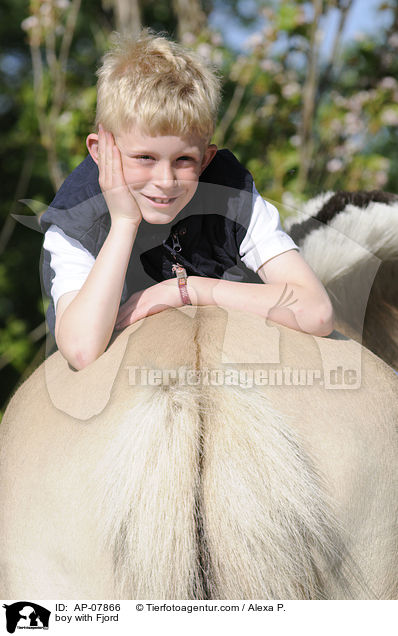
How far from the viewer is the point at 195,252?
2.83 feet

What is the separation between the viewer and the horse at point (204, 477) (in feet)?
1.92

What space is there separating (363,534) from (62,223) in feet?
1.88

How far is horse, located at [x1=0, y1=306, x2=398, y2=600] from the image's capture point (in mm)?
584

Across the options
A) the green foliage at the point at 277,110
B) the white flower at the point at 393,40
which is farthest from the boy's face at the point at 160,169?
the white flower at the point at 393,40

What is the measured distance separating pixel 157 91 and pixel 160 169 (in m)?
0.10

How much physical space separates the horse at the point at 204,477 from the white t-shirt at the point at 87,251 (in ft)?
0.46

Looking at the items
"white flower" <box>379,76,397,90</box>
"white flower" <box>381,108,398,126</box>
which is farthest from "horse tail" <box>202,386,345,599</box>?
"white flower" <box>379,76,397,90</box>

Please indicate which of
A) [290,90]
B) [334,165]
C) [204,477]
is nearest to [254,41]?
[290,90]

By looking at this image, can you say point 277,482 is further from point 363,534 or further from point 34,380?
point 34,380

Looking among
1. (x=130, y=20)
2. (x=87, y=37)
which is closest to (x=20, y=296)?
(x=130, y=20)

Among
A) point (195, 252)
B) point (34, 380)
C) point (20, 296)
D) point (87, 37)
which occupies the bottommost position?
point (34, 380)

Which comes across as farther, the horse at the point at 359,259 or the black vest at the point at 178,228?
the horse at the point at 359,259

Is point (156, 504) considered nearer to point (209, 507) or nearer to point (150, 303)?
point (209, 507)
